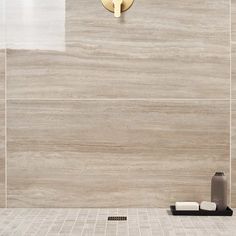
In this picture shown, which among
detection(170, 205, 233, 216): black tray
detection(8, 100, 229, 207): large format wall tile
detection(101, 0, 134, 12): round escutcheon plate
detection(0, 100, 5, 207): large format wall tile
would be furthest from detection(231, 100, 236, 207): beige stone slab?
detection(0, 100, 5, 207): large format wall tile

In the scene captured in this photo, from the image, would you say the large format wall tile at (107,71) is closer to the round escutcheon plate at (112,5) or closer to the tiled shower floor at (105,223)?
the round escutcheon plate at (112,5)

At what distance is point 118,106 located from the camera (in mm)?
1729

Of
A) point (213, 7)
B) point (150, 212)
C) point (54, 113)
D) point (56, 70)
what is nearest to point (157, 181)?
point (150, 212)

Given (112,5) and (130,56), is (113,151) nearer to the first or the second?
(130,56)

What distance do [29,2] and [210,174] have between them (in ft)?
3.47

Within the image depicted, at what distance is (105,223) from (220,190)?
483 millimetres

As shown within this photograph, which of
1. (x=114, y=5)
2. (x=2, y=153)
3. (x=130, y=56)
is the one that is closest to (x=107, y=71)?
(x=130, y=56)

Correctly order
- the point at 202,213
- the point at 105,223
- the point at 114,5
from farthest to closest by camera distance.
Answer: the point at 114,5 → the point at 202,213 → the point at 105,223

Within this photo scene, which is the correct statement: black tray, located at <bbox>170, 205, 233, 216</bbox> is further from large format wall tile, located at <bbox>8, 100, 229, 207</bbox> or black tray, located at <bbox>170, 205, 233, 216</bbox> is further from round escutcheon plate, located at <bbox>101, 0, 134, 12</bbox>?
round escutcheon plate, located at <bbox>101, 0, 134, 12</bbox>

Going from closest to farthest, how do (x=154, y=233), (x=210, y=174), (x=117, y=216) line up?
1. (x=154, y=233)
2. (x=117, y=216)
3. (x=210, y=174)

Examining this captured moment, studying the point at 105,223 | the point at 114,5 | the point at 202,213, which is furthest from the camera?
the point at 114,5

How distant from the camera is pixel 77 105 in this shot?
1.73 meters

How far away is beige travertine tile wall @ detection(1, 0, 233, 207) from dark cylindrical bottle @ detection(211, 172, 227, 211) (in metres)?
0.09

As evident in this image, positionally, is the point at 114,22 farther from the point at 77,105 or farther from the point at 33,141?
the point at 33,141
